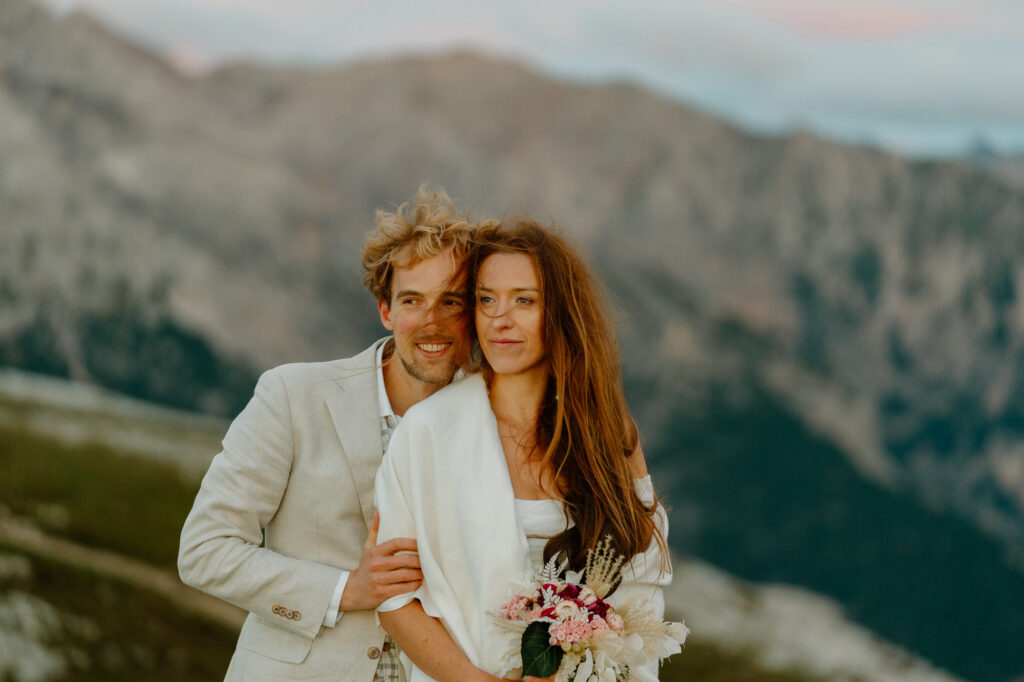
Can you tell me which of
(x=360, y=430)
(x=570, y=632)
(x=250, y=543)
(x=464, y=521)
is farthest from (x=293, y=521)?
(x=570, y=632)

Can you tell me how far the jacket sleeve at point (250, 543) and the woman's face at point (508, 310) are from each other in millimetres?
662

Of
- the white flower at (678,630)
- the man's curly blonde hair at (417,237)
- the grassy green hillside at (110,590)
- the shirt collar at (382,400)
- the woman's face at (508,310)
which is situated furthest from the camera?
the grassy green hillside at (110,590)

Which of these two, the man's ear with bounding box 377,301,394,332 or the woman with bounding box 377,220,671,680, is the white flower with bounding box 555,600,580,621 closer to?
the woman with bounding box 377,220,671,680

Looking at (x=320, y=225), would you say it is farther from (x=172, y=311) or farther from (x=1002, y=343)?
(x=1002, y=343)

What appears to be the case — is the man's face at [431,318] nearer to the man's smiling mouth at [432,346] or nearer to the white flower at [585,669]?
the man's smiling mouth at [432,346]

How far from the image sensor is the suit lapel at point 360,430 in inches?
120

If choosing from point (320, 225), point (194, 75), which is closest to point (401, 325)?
point (320, 225)

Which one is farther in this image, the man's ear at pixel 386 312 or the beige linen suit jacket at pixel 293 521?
the man's ear at pixel 386 312

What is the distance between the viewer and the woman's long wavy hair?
290cm

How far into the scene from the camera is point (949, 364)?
21.6m

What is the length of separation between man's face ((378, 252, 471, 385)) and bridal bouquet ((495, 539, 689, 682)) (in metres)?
0.70

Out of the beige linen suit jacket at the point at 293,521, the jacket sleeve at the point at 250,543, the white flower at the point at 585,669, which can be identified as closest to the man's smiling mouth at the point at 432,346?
the beige linen suit jacket at the point at 293,521

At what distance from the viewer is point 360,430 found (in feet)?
10.1

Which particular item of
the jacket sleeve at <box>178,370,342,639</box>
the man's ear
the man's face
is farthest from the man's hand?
the man's ear
